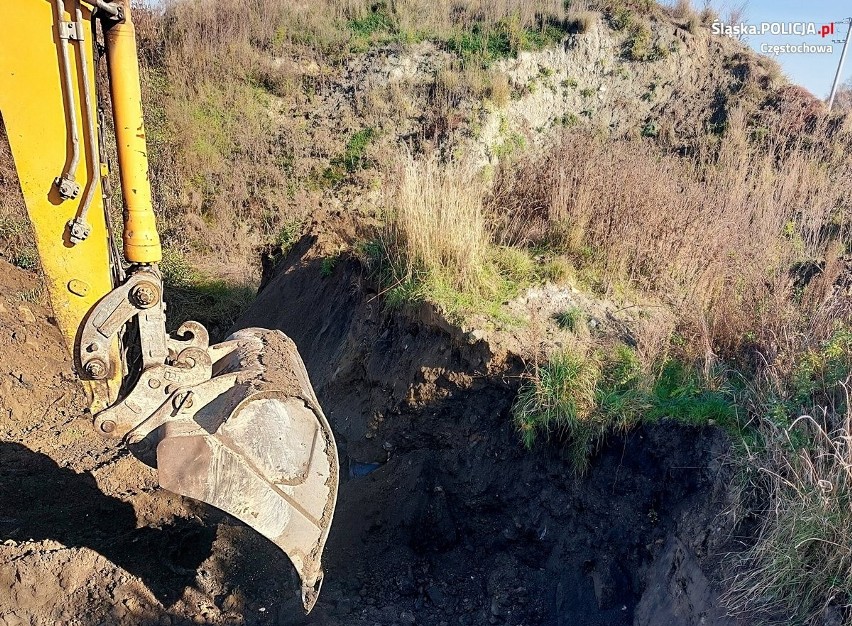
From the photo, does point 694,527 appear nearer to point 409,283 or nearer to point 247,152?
point 409,283

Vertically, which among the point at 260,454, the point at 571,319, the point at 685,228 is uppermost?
the point at 685,228

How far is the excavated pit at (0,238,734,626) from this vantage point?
3703 mm

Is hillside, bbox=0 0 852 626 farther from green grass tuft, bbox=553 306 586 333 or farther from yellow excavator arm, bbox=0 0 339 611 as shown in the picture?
yellow excavator arm, bbox=0 0 339 611

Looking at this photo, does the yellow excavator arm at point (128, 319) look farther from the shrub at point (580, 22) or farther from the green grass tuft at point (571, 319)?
the shrub at point (580, 22)

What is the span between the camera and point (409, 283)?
561 centimetres

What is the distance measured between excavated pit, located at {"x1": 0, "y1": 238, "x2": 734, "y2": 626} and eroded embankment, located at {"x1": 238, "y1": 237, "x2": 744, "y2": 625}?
0.01 meters

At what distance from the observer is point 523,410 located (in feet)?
14.3

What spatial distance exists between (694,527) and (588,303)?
2.42m

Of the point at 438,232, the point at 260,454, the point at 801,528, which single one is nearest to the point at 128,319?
the point at 260,454

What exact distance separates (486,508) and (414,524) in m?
0.56

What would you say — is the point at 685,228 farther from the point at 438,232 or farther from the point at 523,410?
the point at 523,410

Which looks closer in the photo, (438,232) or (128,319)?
(128,319)

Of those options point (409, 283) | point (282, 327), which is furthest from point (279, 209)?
point (409, 283)

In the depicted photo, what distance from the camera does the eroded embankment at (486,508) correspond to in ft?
11.8
